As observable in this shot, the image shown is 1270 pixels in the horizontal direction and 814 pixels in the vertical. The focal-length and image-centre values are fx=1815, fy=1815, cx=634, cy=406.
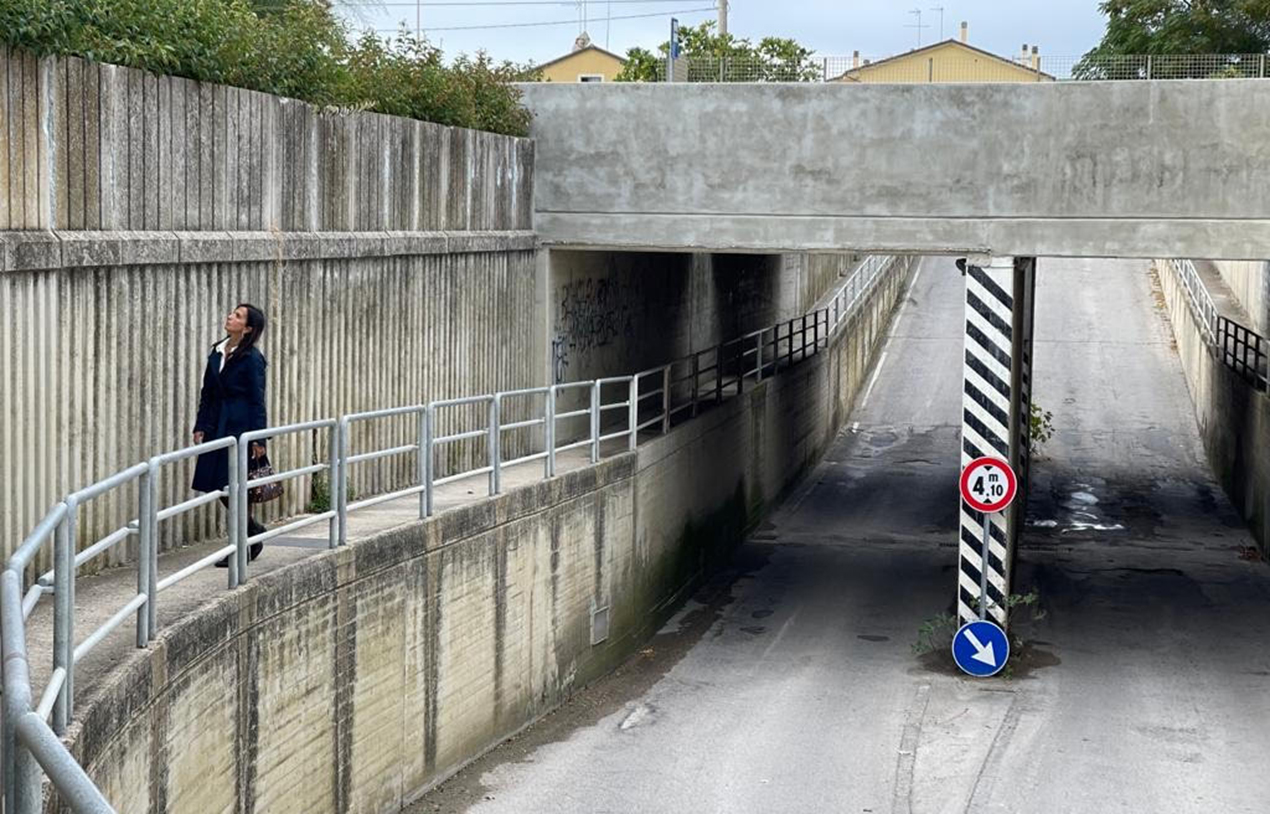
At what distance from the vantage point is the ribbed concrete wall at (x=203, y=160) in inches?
428

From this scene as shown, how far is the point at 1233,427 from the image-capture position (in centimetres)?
3247

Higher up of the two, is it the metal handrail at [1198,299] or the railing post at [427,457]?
the metal handrail at [1198,299]

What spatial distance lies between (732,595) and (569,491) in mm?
6880

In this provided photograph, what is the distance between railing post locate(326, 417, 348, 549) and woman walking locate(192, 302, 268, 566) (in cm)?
68

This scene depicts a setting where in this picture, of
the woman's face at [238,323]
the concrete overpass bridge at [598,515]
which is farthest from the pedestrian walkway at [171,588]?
the woman's face at [238,323]

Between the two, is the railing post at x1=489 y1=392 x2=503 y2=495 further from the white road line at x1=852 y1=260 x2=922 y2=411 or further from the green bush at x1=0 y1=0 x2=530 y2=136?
the white road line at x1=852 y1=260 x2=922 y2=411

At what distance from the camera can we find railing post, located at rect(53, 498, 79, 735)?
6867mm

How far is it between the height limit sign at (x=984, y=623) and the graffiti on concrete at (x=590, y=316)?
5.21 meters

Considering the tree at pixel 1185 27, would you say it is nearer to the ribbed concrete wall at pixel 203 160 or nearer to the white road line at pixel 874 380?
the white road line at pixel 874 380

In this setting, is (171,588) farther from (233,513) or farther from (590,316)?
(590,316)

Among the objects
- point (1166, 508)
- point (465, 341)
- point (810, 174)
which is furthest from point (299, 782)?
point (1166, 508)

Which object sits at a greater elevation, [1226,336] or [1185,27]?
[1185,27]

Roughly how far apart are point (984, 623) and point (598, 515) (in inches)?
166

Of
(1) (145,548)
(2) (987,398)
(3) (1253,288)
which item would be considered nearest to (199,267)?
(1) (145,548)
